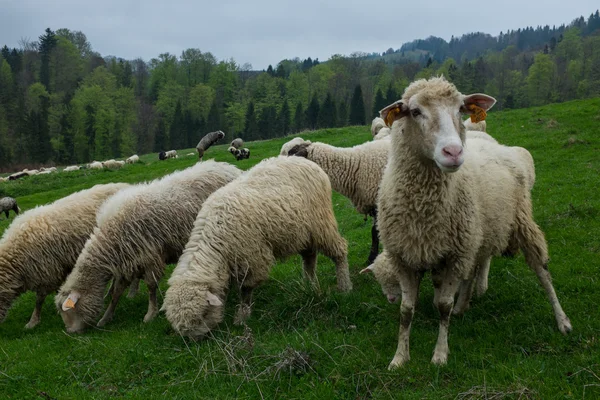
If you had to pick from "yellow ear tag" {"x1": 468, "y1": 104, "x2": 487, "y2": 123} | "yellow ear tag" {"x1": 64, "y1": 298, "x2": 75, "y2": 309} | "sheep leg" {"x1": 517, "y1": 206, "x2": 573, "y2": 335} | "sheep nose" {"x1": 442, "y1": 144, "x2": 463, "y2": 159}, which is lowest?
"yellow ear tag" {"x1": 64, "y1": 298, "x2": 75, "y2": 309}

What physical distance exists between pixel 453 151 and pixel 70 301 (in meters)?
5.28

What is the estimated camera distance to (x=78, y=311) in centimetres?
630

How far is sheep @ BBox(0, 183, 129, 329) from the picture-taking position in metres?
7.03

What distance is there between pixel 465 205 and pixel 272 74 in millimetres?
103480

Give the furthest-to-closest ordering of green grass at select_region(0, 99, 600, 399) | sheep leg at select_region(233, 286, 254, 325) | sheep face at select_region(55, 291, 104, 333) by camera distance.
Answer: sheep face at select_region(55, 291, 104, 333), sheep leg at select_region(233, 286, 254, 325), green grass at select_region(0, 99, 600, 399)

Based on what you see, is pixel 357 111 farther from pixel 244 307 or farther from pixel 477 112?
pixel 477 112

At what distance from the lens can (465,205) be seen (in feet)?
13.5

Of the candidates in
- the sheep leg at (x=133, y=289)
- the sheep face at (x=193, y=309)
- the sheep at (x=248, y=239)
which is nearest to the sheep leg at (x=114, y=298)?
the sheep leg at (x=133, y=289)

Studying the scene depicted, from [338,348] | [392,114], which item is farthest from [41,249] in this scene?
[392,114]

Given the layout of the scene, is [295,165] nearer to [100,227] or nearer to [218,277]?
[218,277]

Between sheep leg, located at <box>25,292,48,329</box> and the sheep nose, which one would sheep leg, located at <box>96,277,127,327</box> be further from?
the sheep nose

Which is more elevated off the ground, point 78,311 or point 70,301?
point 70,301

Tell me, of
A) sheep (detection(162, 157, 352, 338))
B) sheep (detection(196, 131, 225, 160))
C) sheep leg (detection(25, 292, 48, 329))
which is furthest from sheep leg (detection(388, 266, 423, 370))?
sheep (detection(196, 131, 225, 160))

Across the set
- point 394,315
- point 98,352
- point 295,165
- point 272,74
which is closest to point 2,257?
point 98,352
